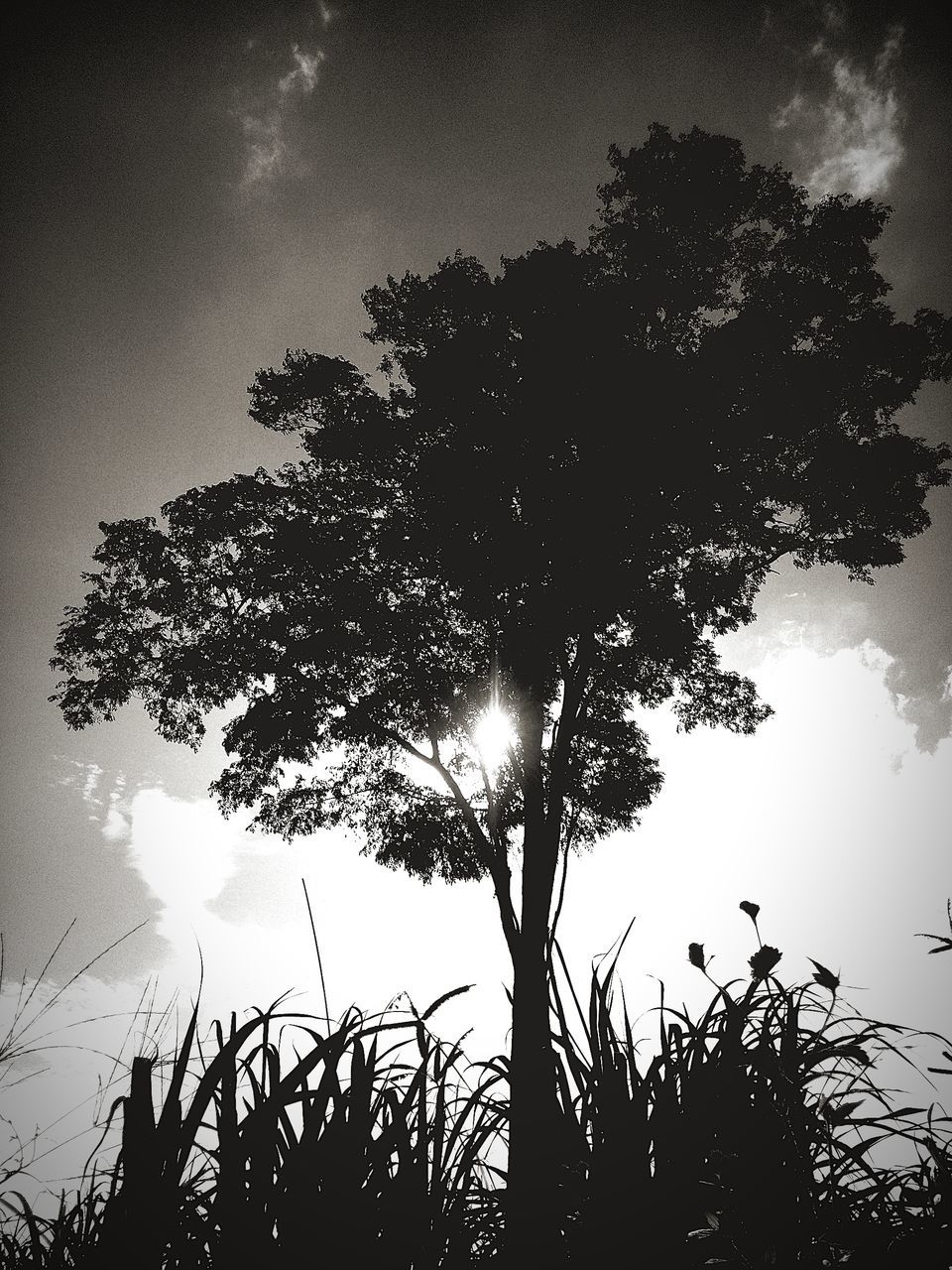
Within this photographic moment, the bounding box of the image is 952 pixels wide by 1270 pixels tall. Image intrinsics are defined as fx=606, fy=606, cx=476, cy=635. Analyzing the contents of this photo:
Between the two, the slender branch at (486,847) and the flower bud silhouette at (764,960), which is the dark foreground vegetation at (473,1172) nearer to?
the flower bud silhouette at (764,960)

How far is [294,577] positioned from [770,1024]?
25.8ft

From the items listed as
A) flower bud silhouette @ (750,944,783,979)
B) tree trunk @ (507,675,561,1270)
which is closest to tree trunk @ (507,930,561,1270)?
tree trunk @ (507,675,561,1270)

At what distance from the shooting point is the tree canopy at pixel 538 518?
800 centimetres

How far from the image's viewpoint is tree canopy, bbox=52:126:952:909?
26.2 feet

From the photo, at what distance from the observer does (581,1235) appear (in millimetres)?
1410

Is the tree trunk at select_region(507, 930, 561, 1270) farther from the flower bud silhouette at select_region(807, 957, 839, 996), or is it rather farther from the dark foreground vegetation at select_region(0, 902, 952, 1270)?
the flower bud silhouette at select_region(807, 957, 839, 996)

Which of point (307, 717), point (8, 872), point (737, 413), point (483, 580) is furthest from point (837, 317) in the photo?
point (8, 872)

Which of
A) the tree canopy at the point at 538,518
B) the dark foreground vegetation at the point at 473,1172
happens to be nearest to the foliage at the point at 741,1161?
the dark foreground vegetation at the point at 473,1172

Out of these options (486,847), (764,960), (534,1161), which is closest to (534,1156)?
(534,1161)

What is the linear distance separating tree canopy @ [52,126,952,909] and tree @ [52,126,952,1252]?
38mm

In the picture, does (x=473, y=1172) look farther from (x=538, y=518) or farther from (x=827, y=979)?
(x=538, y=518)

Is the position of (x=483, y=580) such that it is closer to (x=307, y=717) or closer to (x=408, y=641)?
(x=408, y=641)

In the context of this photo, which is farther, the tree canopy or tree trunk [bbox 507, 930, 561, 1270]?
the tree canopy

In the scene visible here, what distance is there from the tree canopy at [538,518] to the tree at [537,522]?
0.04 meters
